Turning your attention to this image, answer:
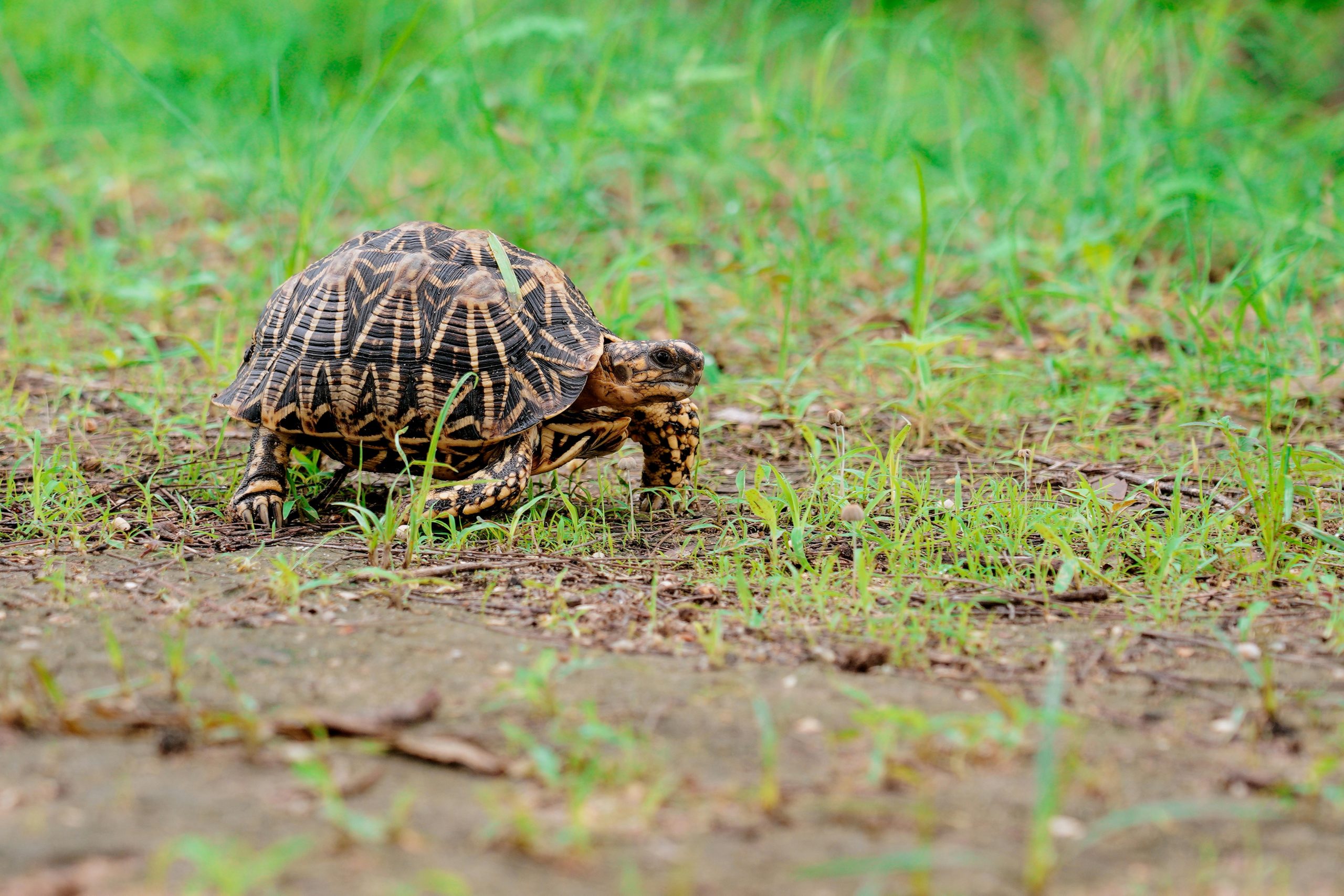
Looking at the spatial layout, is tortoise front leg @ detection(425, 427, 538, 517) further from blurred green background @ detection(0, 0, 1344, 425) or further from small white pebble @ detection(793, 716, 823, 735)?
small white pebble @ detection(793, 716, 823, 735)

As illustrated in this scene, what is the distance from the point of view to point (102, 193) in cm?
727

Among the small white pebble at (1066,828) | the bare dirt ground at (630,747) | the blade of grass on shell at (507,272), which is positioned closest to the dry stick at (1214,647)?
the bare dirt ground at (630,747)

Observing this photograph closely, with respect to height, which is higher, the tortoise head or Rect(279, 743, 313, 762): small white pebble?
the tortoise head

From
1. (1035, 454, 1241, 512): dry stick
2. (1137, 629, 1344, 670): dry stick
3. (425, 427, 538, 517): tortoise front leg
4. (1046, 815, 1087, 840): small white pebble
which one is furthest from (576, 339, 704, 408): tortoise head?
(1046, 815, 1087, 840): small white pebble

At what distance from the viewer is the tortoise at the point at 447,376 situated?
3461 mm

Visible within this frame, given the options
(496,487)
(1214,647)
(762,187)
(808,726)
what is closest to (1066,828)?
(808,726)

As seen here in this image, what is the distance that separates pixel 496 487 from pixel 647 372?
0.57 metres

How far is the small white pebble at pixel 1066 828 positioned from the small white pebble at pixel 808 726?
44 centimetres

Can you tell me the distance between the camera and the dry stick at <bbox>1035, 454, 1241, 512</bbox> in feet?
11.2

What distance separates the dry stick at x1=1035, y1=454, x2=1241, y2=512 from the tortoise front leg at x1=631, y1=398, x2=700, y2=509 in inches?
46.4

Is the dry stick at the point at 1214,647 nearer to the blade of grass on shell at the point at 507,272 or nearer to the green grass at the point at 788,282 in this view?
the green grass at the point at 788,282

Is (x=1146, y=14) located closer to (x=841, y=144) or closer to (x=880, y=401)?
(x=841, y=144)

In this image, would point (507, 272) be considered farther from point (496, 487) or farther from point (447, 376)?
point (496, 487)

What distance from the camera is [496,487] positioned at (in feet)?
11.1
